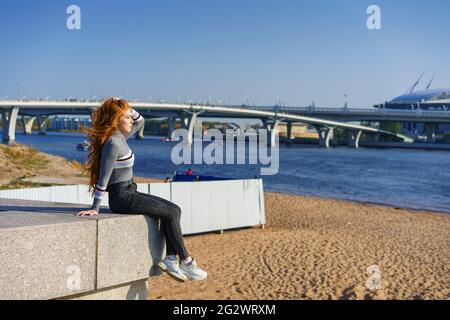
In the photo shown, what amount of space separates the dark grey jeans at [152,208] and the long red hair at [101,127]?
0.74ft

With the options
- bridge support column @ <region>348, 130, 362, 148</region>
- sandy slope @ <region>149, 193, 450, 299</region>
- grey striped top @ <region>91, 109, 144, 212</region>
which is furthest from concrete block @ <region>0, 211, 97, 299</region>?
bridge support column @ <region>348, 130, 362, 148</region>

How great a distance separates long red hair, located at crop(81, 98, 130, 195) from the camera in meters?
4.46

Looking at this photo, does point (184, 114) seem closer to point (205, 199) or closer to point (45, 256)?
point (205, 199)

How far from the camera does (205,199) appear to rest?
14.0 m

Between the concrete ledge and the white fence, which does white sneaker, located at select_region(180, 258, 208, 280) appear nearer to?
the concrete ledge

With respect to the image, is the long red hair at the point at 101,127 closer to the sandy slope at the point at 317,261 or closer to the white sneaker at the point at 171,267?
the white sneaker at the point at 171,267

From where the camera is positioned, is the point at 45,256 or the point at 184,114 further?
the point at 184,114

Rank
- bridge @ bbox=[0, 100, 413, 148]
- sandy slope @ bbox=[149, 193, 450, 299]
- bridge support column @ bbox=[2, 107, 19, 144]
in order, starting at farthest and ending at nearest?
bridge @ bbox=[0, 100, 413, 148]
bridge support column @ bbox=[2, 107, 19, 144]
sandy slope @ bbox=[149, 193, 450, 299]

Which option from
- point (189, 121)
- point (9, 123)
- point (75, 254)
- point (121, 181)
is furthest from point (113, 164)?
point (189, 121)

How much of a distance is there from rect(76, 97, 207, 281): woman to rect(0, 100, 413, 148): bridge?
184ft

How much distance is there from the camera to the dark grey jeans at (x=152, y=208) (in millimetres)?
4387

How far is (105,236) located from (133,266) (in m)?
0.35

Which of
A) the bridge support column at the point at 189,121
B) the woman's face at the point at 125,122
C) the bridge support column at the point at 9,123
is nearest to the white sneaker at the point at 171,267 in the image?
the woman's face at the point at 125,122

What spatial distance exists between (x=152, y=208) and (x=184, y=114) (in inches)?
3230
